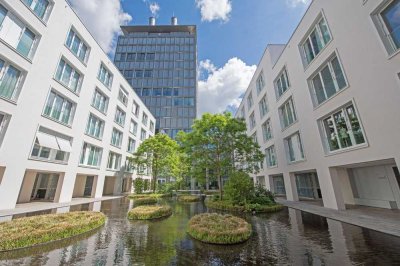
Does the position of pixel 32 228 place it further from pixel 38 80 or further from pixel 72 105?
pixel 72 105


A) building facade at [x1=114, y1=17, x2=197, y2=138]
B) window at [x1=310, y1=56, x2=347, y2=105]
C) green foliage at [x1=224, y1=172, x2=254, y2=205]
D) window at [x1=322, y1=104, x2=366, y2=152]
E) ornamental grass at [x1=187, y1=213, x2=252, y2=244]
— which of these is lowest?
ornamental grass at [x1=187, y1=213, x2=252, y2=244]

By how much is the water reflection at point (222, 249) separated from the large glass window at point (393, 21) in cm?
903

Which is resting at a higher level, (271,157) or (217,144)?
(217,144)

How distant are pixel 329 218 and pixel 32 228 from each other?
47.9ft

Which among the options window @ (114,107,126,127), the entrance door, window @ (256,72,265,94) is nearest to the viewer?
the entrance door

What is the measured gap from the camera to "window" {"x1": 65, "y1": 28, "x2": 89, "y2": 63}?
740 inches

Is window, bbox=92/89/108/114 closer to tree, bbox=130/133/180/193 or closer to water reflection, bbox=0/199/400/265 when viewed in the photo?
tree, bbox=130/133/180/193

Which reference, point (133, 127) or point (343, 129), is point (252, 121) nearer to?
point (343, 129)

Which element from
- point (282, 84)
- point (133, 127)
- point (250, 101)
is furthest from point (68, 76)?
point (250, 101)

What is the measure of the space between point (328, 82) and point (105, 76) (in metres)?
26.2

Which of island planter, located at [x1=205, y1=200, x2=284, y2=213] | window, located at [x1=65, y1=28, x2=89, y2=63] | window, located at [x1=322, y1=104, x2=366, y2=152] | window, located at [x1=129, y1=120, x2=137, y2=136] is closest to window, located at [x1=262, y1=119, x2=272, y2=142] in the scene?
window, located at [x1=322, y1=104, x2=366, y2=152]

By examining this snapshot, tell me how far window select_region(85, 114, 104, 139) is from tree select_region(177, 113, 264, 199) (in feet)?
39.7

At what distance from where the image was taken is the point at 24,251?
5.91 m

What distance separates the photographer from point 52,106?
16812mm
